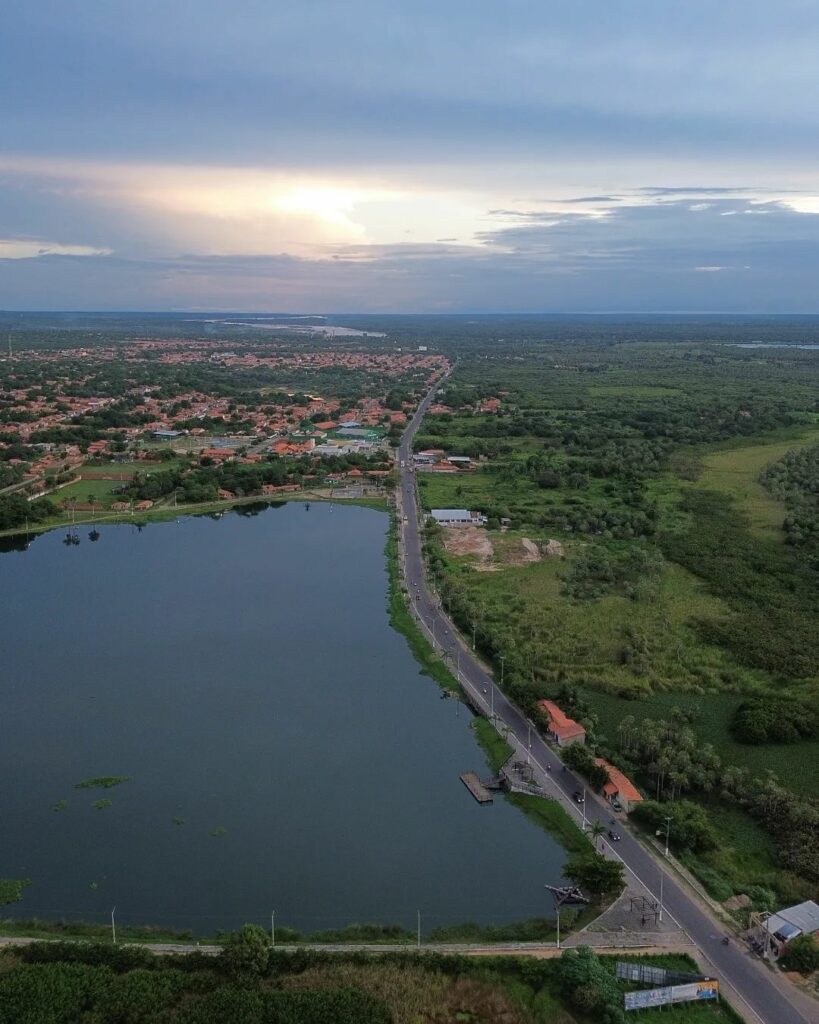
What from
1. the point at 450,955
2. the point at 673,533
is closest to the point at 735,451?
the point at 673,533

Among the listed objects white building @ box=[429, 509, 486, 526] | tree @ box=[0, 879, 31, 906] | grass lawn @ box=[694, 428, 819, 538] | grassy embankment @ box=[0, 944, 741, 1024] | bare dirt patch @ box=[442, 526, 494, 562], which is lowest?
tree @ box=[0, 879, 31, 906]

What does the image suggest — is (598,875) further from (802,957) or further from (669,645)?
(669,645)

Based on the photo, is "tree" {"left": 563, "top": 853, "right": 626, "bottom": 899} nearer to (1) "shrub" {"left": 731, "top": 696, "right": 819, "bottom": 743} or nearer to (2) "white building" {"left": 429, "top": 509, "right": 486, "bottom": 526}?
(1) "shrub" {"left": 731, "top": 696, "right": 819, "bottom": 743}

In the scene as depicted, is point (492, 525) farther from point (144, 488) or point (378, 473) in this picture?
point (144, 488)

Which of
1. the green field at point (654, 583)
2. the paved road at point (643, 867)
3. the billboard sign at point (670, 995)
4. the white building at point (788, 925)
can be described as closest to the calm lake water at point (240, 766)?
the paved road at point (643, 867)

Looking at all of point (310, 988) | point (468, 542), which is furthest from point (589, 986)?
point (468, 542)

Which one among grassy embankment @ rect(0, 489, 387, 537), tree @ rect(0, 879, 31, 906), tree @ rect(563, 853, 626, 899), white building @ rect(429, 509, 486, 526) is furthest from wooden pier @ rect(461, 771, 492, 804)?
grassy embankment @ rect(0, 489, 387, 537)

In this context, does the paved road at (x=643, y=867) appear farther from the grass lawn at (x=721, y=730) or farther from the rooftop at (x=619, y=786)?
the grass lawn at (x=721, y=730)

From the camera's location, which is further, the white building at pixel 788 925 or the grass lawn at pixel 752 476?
the grass lawn at pixel 752 476
